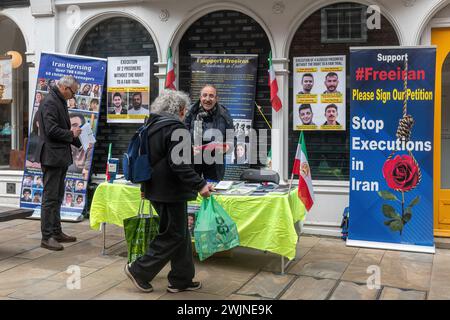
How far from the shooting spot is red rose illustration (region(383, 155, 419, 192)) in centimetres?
549

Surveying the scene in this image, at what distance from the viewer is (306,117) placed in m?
6.39

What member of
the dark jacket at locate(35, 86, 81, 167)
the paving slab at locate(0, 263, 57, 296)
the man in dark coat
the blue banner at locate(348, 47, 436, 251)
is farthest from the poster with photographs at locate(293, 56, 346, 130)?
the paving slab at locate(0, 263, 57, 296)

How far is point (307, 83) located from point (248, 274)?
274 cm

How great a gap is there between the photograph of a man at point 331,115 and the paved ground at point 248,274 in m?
1.43

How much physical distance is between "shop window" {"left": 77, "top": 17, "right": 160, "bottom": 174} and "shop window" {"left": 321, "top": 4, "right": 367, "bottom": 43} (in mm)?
2364

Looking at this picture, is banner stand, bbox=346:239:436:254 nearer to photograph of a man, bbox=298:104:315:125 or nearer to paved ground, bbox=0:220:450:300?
paved ground, bbox=0:220:450:300

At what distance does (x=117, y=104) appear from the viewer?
7.28 metres

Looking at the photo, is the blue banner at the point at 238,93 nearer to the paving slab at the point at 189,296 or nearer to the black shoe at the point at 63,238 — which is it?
the black shoe at the point at 63,238

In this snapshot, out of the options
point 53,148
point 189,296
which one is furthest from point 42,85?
point 189,296

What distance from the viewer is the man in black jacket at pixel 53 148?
5.39 metres

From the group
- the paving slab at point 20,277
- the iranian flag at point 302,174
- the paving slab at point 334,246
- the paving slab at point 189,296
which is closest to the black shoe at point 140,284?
the paving slab at point 189,296

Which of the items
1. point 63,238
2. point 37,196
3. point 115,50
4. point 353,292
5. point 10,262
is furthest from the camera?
point 115,50

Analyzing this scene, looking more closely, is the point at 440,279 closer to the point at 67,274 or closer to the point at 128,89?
the point at 67,274

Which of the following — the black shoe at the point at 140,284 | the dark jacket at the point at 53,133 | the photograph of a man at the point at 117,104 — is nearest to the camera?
the black shoe at the point at 140,284
